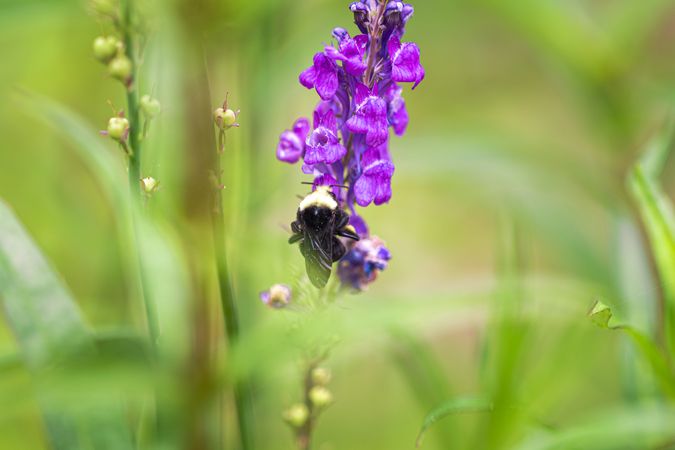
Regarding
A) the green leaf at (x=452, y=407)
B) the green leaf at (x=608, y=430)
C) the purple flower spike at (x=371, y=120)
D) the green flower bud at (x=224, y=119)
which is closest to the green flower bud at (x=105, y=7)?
the green flower bud at (x=224, y=119)

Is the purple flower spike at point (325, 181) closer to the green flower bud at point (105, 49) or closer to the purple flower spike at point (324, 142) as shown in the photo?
the purple flower spike at point (324, 142)

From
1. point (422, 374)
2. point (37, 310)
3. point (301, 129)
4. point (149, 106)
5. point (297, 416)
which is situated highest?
point (149, 106)

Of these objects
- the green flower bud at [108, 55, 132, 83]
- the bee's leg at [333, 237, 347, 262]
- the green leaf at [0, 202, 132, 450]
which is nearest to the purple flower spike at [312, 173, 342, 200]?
the bee's leg at [333, 237, 347, 262]

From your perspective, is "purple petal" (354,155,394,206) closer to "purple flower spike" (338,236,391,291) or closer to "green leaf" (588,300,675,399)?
"purple flower spike" (338,236,391,291)

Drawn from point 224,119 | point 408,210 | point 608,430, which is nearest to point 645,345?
point 608,430

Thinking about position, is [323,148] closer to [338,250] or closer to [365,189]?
[365,189]
